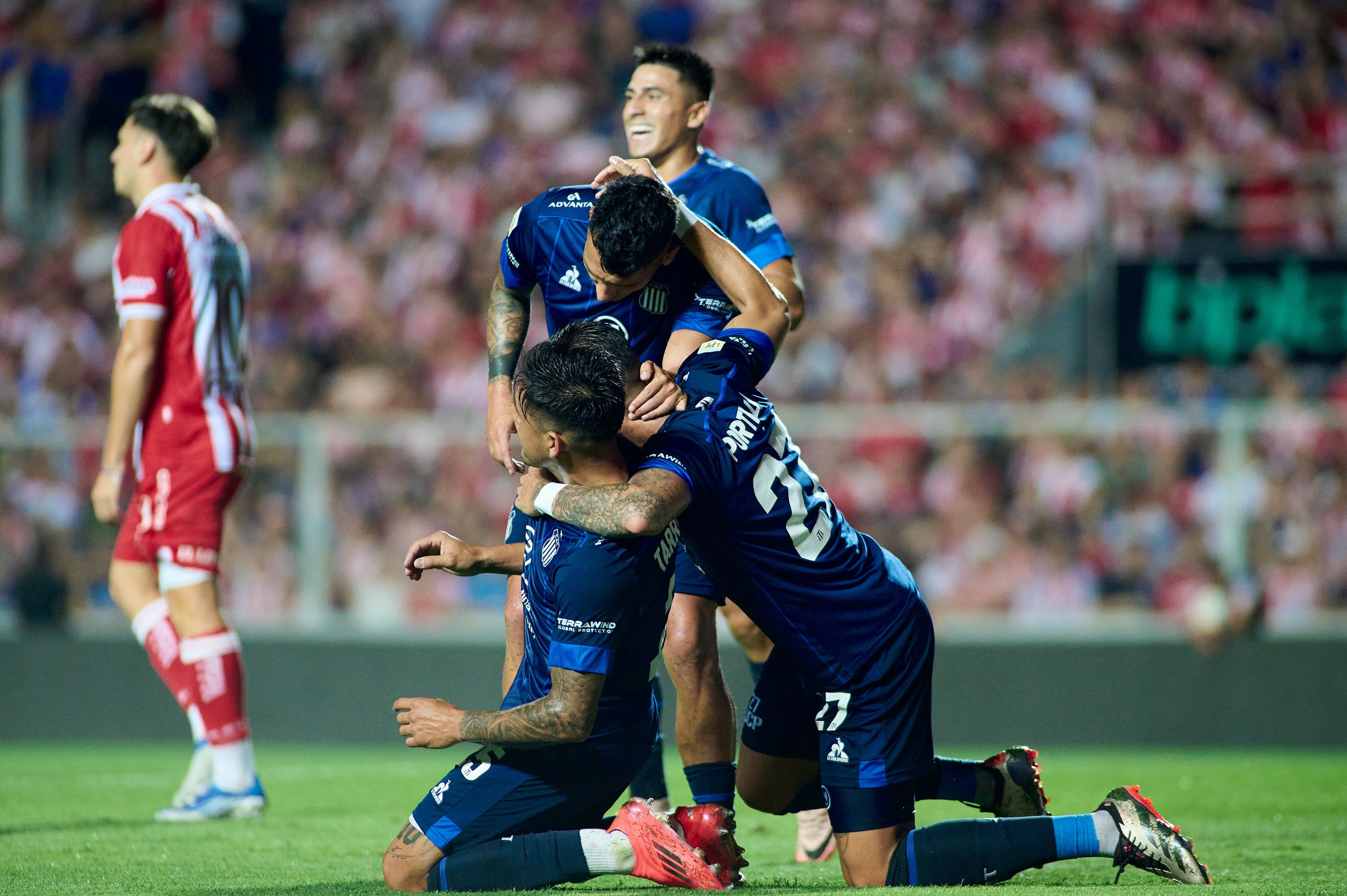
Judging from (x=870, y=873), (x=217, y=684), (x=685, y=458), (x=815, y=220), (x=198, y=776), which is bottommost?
(x=198, y=776)

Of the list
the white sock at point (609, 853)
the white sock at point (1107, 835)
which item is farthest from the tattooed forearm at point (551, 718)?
the white sock at point (1107, 835)

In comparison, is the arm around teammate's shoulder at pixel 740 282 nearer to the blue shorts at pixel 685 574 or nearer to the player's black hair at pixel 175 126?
the blue shorts at pixel 685 574

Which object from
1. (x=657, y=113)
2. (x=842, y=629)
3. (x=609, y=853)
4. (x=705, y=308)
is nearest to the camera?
(x=609, y=853)

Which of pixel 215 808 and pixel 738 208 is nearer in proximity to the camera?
pixel 738 208

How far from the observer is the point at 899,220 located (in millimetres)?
12992

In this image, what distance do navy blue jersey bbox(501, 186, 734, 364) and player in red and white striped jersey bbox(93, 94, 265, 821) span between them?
167 centimetres

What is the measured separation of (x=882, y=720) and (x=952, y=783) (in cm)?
42

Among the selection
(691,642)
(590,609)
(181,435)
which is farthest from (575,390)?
(181,435)

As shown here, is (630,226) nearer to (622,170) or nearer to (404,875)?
(622,170)

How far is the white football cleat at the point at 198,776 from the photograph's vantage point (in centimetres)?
577

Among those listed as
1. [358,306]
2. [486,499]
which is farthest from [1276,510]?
[358,306]

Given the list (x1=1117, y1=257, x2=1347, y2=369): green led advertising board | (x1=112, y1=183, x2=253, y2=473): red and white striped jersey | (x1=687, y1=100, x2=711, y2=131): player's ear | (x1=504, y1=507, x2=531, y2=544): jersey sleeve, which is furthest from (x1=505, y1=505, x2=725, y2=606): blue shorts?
(x1=1117, y1=257, x2=1347, y2=369): green led advertising board

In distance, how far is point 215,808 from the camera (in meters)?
5.71

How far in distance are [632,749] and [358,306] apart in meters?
10.2
